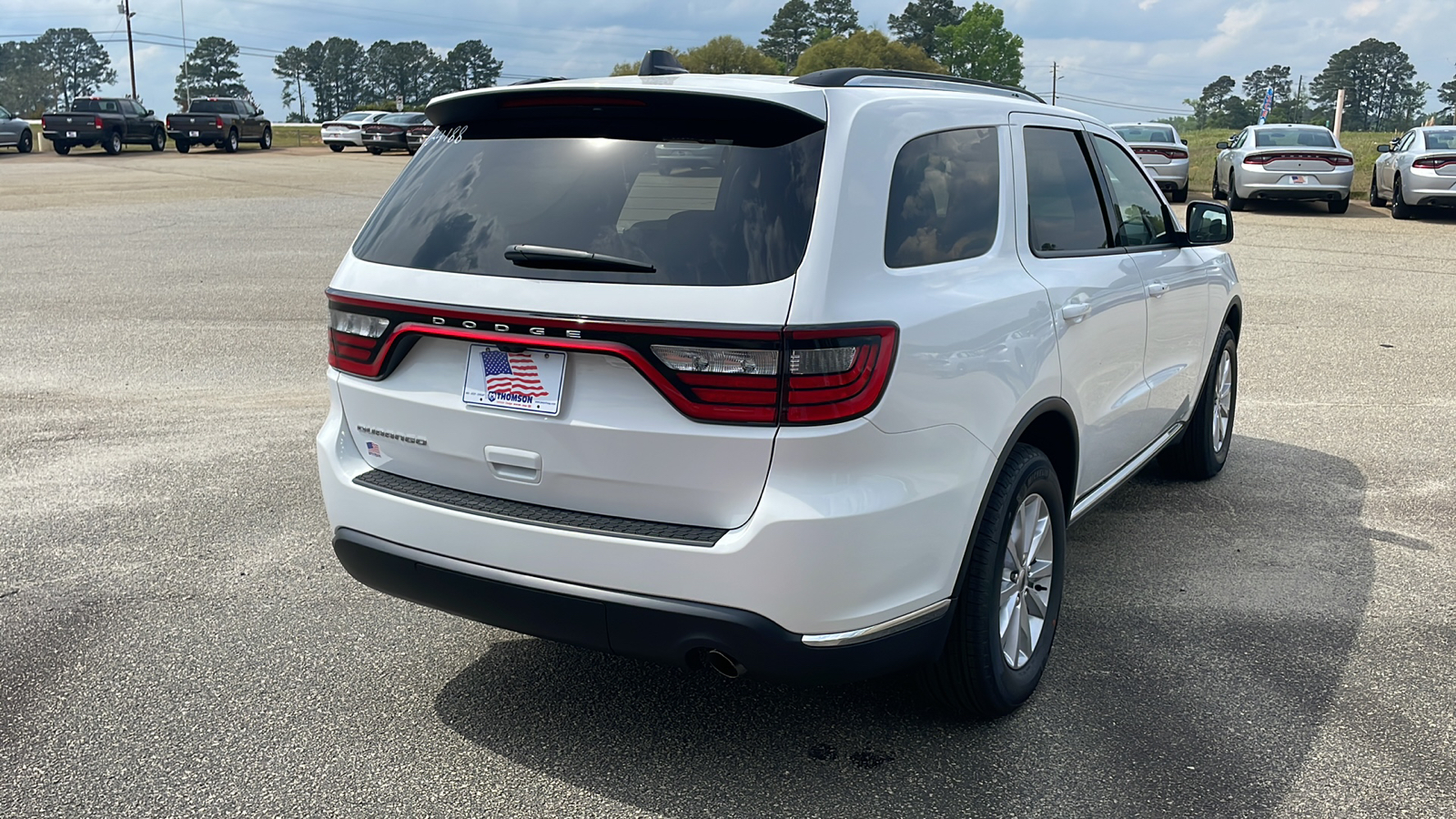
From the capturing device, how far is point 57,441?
6.57m

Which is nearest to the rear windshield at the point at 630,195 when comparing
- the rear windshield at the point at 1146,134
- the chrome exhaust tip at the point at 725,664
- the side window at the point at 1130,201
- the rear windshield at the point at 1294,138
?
the chrome exhaust tip at the point at 725,664

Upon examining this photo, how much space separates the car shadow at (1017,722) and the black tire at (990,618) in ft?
0.38

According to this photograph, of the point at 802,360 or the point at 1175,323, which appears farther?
the point at 1175,323

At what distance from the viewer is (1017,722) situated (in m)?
3.57

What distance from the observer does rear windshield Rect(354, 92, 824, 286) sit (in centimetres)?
287

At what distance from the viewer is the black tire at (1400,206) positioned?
19953 mm

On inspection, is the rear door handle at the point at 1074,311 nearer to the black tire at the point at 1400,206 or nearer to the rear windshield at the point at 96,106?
the black tire at the point at 1400,206

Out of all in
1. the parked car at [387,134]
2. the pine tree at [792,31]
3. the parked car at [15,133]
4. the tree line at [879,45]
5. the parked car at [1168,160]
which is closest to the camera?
the parked car at [1168,160]

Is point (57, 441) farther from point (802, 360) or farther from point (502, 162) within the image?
point (802, 360)

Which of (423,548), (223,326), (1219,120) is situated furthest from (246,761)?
(1219,120)

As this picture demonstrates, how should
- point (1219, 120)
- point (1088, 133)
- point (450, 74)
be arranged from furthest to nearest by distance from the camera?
1. point (1219, 120)
2. point (450, 74)
3. point (1088, 133)

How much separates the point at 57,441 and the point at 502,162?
179 inches

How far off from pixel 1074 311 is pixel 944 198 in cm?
72

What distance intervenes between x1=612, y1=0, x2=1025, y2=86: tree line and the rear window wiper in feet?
312
